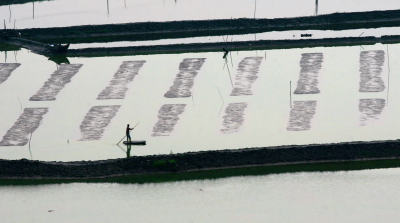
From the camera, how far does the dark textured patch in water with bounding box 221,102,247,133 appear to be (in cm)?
4862

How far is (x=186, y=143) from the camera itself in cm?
4688

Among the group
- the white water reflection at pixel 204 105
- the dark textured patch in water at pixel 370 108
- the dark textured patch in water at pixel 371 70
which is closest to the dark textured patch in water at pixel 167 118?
the white water reflection at pixel 204 105

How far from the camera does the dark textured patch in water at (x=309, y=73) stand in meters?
54.5

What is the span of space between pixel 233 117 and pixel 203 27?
70.6 ft

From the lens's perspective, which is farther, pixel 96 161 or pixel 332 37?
pixel 332 37

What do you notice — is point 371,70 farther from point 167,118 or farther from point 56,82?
point 56,82

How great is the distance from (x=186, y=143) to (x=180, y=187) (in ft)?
19.3

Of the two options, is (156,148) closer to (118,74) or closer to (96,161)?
(96,161)

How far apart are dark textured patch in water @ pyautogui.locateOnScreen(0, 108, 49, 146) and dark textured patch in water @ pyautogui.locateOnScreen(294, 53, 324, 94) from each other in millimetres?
14262

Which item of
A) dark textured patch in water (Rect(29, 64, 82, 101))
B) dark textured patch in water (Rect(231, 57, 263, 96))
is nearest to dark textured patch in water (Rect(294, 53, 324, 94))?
dark textured patch in water (Rect(231, 57, 263, 96))

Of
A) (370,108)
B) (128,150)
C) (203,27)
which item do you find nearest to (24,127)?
(128,150)

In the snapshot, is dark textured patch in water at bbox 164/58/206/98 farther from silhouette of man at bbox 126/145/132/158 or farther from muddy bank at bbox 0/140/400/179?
muddy bank at bbox 0/140/400/179

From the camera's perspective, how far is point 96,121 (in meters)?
50.6

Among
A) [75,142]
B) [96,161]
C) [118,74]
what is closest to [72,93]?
[118,74]
